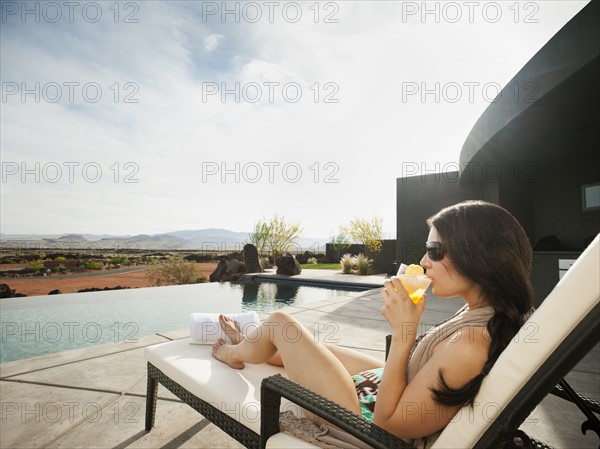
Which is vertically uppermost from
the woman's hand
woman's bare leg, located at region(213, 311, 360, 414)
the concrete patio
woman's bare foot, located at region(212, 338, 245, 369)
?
the woman's hand

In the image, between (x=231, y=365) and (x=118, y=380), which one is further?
(x=118, y=380)

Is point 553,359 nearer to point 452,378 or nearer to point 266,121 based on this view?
point 452,378

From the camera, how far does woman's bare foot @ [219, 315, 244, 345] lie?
→ 1937mm

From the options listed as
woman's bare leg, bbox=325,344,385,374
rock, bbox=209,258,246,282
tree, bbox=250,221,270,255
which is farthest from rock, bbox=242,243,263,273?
woman's bare leg, bbox=325,344,385,374

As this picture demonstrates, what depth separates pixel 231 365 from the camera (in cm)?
164

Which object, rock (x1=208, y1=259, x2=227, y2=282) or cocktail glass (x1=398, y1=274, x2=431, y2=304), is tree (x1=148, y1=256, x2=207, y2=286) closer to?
rock (x1=208, y1=259, x2=227, y2=282)

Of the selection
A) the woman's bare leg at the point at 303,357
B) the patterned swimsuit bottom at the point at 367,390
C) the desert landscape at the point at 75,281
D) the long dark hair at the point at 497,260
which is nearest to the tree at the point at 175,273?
the desert landscape at the point at 75,281

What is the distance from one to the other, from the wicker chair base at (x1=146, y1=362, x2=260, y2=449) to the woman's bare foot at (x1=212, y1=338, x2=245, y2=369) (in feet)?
0.72

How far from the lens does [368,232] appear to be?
15148 millimetres

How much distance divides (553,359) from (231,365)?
4.42 feet

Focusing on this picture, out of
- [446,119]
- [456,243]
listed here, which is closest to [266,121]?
[446,119]

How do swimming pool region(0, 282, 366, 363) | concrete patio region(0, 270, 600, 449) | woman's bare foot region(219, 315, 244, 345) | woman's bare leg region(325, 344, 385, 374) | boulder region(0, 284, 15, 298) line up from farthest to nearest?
boulder region(0, 284, 15, 298) → swimming pool region(0, 282, 366, 363) → woman's bare foot region(219, 315, 244, 345) → concrete patio region(0, 270, 600, 449) → woman's bare leg region(325, 344, 385, 374)

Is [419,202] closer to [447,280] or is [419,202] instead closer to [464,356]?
[447,280]

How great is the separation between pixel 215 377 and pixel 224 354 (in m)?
0.19
